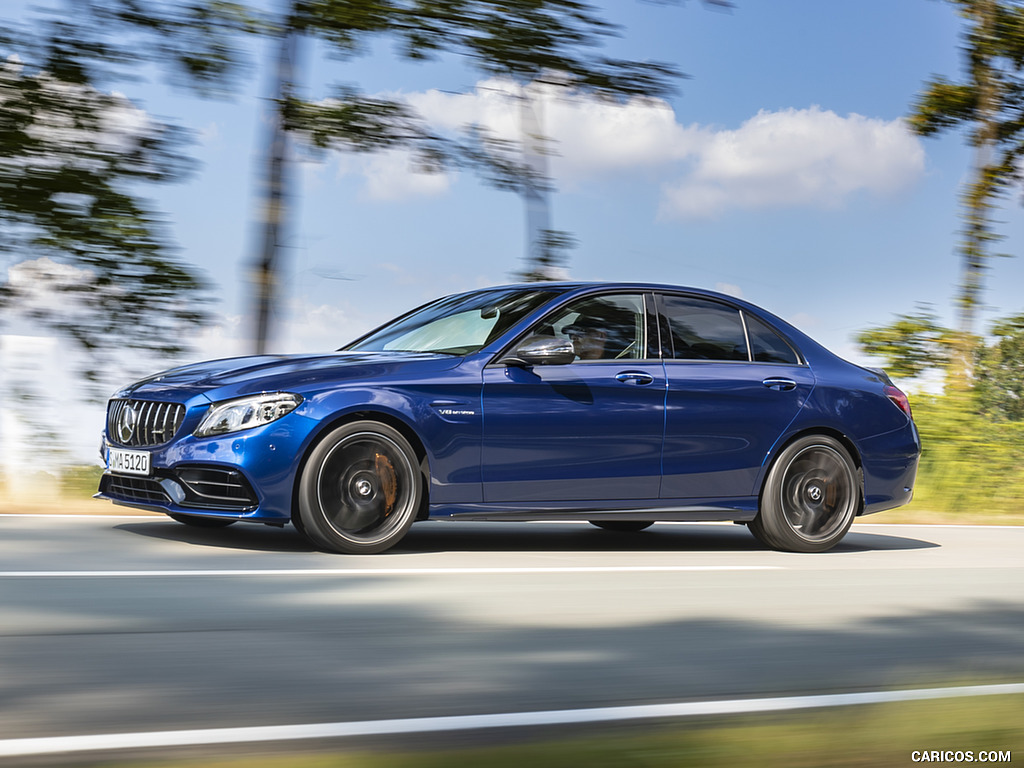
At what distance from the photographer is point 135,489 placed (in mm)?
7148

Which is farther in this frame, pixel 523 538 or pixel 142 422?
pixel 523 538

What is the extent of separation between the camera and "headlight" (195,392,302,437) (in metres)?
6.71

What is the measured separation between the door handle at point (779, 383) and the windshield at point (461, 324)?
155cm

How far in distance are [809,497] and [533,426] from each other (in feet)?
6.85

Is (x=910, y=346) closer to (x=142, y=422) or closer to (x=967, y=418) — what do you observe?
(x=967, y=418)

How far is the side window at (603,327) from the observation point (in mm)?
7699

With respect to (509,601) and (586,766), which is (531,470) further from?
(586,766)

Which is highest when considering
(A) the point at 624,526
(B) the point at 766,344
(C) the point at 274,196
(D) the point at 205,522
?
(C) the point at 274,196

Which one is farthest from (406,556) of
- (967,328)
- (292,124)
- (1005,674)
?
(967,328)

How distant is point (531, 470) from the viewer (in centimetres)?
733

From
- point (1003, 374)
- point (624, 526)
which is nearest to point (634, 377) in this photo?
point (624, 526)

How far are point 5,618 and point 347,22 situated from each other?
278 inches

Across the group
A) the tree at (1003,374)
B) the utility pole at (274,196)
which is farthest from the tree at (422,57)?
the tree at (1003,374)

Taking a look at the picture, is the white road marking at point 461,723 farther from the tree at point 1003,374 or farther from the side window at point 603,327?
the tree at point 1003,374
